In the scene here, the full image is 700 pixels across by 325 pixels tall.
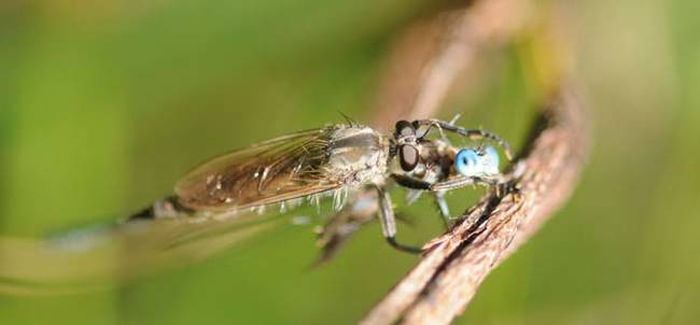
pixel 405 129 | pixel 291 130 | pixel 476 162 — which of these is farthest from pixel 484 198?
pixel 291 130

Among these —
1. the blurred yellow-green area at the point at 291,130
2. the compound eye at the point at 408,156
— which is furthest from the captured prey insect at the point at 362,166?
the blurred yellow-green area at the point at 291,130

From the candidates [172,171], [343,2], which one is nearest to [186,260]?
[172,171]

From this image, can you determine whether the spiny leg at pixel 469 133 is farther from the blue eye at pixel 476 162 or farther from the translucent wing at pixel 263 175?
the translucent wing at pixel 263 175

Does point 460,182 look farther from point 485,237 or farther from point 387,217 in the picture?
point 485,237

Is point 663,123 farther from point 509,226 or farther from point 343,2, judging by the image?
point 509,226

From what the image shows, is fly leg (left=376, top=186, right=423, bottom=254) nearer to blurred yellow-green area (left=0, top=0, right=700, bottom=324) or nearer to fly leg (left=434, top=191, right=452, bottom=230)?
fly leg (left=434, top=191, right=452, bottom=230)

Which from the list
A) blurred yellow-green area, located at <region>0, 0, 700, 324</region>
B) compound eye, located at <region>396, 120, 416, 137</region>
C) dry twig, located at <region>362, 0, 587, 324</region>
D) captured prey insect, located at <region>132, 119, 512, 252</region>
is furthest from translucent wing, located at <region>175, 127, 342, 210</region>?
blurred yellow-green area, located at <region>0, 0, 700, 324</region>

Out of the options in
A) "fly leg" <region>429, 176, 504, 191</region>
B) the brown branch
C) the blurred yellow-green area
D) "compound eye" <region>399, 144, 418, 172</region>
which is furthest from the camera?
the blurred yellow-green area
